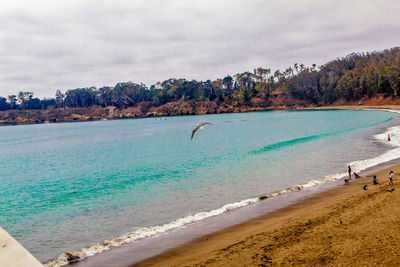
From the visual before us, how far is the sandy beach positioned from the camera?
30.2 feet

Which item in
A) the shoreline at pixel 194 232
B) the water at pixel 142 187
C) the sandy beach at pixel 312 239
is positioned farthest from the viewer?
the water at pixel 142 187

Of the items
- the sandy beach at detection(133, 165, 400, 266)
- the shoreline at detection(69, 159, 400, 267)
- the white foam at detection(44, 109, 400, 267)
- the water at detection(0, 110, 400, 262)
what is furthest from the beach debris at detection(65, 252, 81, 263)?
the sandy beach at detection(133, 165, 400, 266)

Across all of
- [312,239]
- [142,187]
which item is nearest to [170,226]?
[312,239]

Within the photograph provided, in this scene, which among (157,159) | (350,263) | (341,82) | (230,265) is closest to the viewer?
(350,263)

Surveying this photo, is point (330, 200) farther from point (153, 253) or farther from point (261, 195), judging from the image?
point (153, 253)

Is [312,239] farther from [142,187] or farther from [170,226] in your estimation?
[142,187]

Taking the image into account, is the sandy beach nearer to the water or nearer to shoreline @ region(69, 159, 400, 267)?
shoreline @ region(69, 159, 400, 267)

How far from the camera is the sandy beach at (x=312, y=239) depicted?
9.22m

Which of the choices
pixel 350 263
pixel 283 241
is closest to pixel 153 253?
pixel 283 241

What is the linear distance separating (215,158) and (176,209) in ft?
57.3

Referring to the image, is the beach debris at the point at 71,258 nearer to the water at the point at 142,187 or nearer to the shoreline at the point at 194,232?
the shoreline at the point at 194,232

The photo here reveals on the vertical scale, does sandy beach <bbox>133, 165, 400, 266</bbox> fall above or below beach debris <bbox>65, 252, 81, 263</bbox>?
above

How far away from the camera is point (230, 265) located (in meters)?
9.70

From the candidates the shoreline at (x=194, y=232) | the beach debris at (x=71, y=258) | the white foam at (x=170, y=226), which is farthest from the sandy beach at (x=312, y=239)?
the beach debris at (x=71, y=258)
